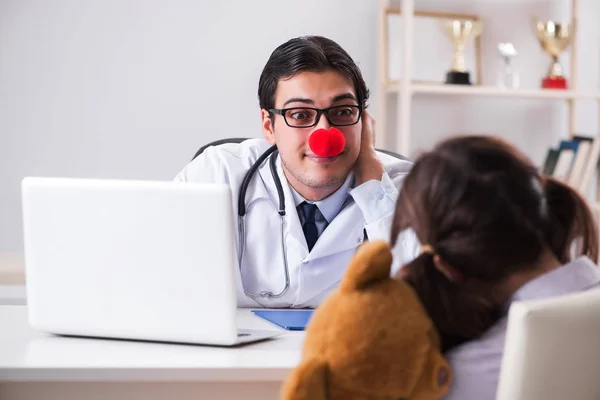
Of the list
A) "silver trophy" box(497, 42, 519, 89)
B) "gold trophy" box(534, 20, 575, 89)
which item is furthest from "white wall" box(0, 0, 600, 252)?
"gold trophy" box(534, 20, 575, 89)

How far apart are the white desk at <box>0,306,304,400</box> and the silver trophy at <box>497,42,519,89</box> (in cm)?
232

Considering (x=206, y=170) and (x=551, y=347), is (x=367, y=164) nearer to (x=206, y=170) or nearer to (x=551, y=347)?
(x=206, y=170)

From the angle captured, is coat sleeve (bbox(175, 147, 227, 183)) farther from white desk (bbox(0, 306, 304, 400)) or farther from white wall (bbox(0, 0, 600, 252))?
white wall (bbox(0, 0, 600, 252))

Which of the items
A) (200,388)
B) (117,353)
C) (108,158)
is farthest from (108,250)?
(108,158)

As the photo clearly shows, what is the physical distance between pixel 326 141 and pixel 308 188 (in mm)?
161

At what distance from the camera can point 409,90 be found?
3283 mm

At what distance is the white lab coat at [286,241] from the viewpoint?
1.99 m

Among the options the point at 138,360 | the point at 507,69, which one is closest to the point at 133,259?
the point at 138,360

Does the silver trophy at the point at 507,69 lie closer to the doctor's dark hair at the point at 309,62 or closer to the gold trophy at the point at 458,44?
the gold trophy at the point at 458,44

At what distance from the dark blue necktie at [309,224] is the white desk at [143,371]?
1.96 feet

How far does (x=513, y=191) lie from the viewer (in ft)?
3.29

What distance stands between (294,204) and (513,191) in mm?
1123

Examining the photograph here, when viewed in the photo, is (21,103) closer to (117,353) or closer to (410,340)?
(117,353)

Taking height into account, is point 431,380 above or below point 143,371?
above
